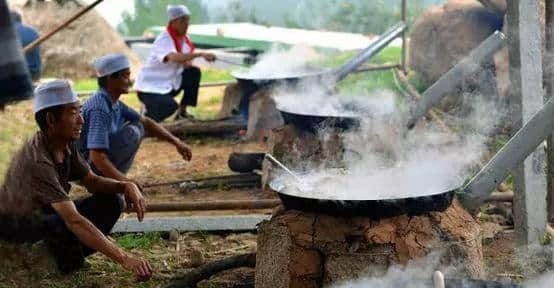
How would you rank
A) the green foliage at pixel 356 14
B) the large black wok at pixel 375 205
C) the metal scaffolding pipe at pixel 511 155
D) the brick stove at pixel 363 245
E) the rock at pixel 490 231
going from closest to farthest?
the large black wok at pixel 375 205, the brick stove at pixel 363 245, the metal scaffolding pipe at pixel 511 155, the rock at pixel 490 231, the green foliage at pixel 356 14

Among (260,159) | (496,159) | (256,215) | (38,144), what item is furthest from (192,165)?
(496,159)

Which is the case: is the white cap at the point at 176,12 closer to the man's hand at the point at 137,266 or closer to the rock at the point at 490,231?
the rock at the point at 490,231

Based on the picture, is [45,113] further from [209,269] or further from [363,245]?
[363,245]

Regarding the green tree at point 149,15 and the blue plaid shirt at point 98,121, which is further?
the green tree at point 149,15

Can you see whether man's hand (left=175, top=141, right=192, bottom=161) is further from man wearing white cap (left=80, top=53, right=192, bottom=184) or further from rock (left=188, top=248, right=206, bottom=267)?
rock (left=188, top=248, right=206, bottom=267)

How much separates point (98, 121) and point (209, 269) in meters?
1.85

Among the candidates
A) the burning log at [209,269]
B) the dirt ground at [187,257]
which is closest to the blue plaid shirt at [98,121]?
the dirt ground at [187,257]

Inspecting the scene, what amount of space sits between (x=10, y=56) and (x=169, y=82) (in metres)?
7.96

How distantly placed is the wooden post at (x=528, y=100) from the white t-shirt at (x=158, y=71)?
243 inches

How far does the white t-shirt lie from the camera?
37.6 feet

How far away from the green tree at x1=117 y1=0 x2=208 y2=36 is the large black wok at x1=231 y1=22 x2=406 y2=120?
52.0 feet

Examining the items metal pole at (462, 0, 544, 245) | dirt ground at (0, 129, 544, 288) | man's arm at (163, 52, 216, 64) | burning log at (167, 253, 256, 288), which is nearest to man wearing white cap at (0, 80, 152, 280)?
dirt ground at (0, 129, 544, 288)

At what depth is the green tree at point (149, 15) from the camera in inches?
1083

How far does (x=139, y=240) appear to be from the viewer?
23.2 feet
